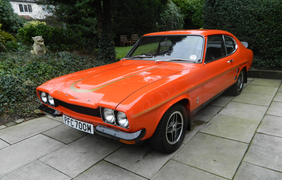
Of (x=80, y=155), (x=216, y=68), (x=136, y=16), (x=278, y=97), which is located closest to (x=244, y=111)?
(x=216, y=68)

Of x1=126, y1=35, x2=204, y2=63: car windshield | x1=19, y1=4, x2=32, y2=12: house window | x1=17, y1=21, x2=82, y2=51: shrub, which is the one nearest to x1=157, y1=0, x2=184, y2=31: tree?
x1=17, y1=21, x2=82, y2=51: shrub

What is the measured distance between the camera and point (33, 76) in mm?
5277

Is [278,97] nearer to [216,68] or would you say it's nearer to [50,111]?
[216,68]

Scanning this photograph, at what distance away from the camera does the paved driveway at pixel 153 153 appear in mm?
2342

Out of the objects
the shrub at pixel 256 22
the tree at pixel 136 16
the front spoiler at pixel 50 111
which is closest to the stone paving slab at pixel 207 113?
the front spoiler at pixel 50 111

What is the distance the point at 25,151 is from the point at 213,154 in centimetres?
262

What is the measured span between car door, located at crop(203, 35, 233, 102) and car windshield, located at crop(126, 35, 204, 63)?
20 centimetres

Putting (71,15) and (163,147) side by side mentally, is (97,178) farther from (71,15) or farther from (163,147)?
(71,15)

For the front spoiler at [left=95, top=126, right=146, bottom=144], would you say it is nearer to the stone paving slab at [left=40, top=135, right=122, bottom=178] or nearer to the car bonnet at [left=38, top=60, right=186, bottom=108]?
the car bonnet at [left=38, top=60, right=186, bottom=108]

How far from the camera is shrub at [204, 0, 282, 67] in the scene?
20.2 ft

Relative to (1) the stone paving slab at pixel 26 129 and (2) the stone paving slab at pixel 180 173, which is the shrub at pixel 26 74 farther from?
(2) the stone paving slab at pixel 180 173

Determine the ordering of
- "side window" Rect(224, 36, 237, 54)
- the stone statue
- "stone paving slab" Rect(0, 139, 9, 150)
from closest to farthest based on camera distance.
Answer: "stone paving slab" Rect(0, 139, 9, 150) → "side window" Rect(224, 36, 237, 54) → the stone statue

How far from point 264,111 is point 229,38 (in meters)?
1.65

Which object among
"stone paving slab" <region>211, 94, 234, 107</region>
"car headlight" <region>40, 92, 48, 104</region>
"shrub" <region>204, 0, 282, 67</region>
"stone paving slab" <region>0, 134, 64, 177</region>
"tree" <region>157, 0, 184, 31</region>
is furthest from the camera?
"tree" <region>157, 0, 184, 31</region>
